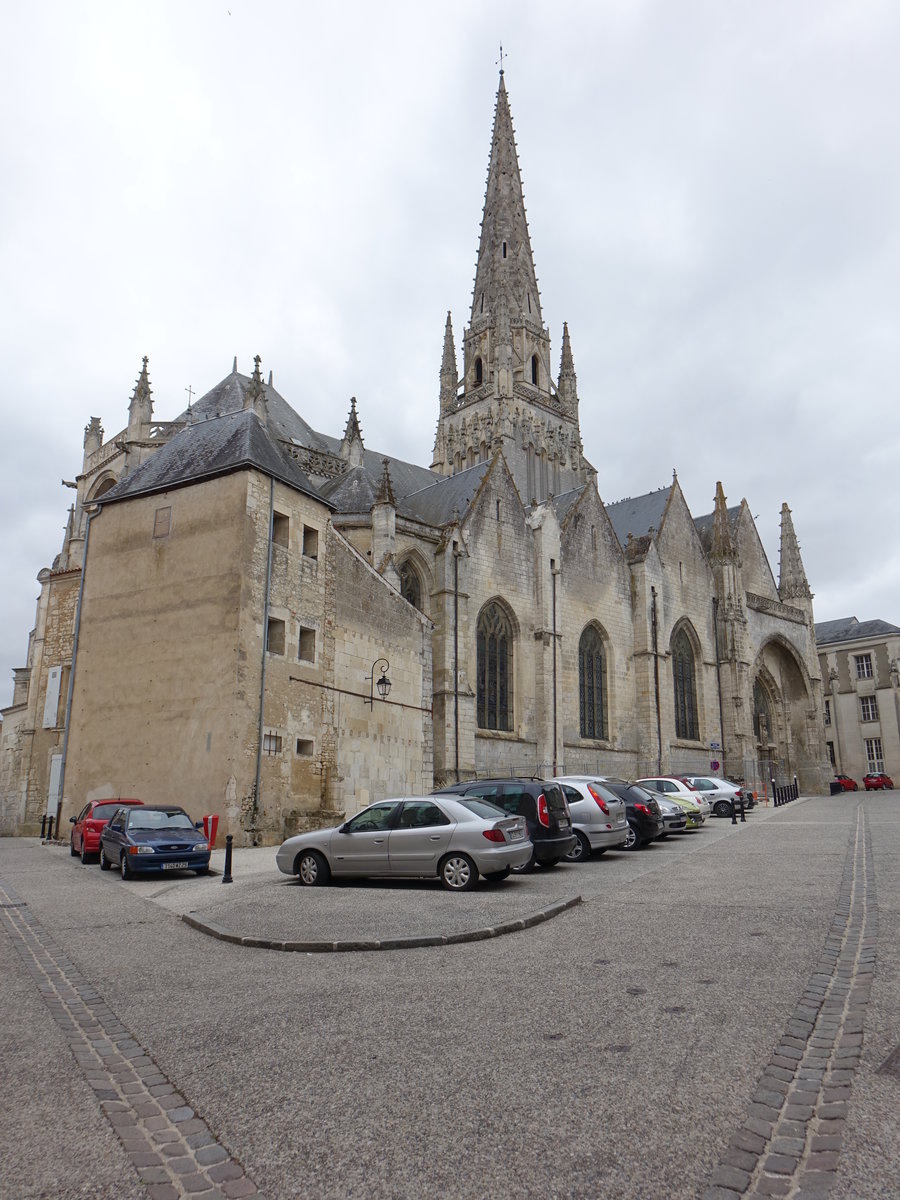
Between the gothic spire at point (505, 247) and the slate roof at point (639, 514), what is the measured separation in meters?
19.1

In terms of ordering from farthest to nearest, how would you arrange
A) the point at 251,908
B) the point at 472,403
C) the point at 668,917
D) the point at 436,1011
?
the point at 472,403
the point at 251,908
the point at 668,917
the point at 436,1011

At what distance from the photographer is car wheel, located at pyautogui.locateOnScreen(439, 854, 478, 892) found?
10.0m

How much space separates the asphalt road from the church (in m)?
9.72

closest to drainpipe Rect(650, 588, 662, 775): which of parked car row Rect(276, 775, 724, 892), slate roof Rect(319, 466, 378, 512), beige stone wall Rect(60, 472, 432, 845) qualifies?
slate roof Rect(319, 466, 378, 512)

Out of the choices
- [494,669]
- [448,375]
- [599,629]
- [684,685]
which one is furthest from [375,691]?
[448,375]

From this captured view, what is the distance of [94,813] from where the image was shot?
52.2 ft

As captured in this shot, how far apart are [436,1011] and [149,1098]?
1.75 meters

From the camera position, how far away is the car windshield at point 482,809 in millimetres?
10422

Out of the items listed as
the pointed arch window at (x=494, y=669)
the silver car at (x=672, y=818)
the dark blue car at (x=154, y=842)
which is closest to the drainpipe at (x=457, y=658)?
the pointed arch window at (x=494, y=669)

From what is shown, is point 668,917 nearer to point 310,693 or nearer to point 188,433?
point 310,693

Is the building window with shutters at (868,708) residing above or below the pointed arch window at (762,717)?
above

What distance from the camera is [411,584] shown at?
28.2 metres

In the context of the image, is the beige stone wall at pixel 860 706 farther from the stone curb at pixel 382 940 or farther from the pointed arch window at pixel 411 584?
the stone curb at pixel 382 940

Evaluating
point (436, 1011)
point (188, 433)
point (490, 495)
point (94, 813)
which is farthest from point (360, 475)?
point (436, 1011)
